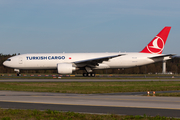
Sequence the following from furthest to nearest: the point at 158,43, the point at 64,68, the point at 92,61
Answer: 1. the point at 158,43
2. the point at 92,61
3. the point at 64,68

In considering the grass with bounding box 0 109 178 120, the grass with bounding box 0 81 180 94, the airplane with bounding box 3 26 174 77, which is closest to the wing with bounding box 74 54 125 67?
the airplane with bounding box 3 26 174 77

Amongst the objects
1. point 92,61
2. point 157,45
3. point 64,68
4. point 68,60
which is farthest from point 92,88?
point 157,45

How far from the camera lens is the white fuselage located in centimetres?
4222

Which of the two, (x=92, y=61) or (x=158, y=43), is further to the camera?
(x=158, y=43)

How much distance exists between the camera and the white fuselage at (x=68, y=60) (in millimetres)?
42219

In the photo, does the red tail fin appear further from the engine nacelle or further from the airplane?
the engine nacelle

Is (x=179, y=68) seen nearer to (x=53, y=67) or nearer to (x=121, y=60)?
(x=121, y=60)

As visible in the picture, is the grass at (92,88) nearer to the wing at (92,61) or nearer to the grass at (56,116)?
the grass at (56,116)

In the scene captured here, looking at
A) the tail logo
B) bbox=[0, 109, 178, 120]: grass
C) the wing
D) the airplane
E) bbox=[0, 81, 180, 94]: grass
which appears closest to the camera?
bbox=[0, 109, 178, 120]: grass

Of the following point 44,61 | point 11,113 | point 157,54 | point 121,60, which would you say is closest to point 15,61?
point 44,61

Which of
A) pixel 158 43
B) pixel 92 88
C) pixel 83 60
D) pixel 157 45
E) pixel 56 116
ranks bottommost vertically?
pixel 56 116

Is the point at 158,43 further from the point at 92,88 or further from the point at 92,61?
the point at 92,88

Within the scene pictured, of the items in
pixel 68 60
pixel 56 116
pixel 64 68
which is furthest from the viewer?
pixel 68 60

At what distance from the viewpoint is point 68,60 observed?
42.6m
